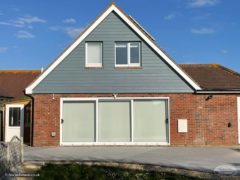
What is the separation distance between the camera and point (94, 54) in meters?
22.2

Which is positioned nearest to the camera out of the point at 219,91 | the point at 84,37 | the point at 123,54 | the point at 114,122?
the point at 219,91

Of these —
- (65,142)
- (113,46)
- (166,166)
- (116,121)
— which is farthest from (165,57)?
(166,166)

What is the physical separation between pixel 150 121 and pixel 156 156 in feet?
16.1

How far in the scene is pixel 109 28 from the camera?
22.2 m

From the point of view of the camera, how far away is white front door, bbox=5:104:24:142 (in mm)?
24953

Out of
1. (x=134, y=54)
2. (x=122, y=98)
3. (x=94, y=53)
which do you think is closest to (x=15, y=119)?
(x=94, y=53)

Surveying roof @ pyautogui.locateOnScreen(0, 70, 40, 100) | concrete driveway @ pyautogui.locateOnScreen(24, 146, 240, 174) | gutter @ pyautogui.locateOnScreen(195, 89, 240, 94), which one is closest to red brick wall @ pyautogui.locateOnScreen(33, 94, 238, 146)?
gutter @ pyautogui.locateOnScreen(195, 89, 240, 94)

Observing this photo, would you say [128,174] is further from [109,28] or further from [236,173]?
[109,28]

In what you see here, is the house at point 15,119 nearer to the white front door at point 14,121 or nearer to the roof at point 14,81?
the white front door at point 14,121

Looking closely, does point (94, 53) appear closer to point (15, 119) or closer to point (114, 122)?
point (114, 122)

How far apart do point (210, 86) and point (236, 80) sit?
73.3 inches

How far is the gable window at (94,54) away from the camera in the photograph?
22203 mm

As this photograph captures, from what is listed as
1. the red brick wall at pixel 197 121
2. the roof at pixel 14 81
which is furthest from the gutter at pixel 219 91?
the roof at pixel 14 81

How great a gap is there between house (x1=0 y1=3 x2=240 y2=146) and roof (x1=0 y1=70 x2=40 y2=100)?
8339 mm
